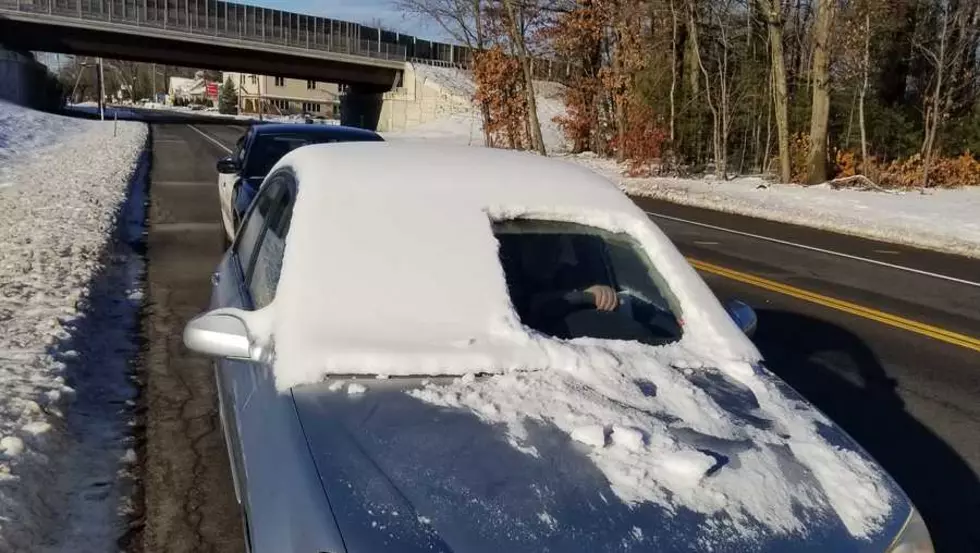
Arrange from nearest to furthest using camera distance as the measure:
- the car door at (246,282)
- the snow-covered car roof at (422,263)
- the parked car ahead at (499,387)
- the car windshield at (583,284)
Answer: the parked car ahead at (499,387) → the snow-covered car roof at (422,263) → the car door at (246,282) → the car windshield at (583,284)

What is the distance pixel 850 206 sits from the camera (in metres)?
20.5

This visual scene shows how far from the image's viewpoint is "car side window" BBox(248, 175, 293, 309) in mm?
3512

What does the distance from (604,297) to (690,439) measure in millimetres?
1287

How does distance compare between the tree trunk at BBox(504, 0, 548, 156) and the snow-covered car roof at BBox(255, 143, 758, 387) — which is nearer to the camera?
the snow-covered car roof at BBox(255, 143, 758, 387)

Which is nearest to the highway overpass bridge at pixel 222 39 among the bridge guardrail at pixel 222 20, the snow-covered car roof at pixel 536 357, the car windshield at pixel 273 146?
the bridge guardrail at pixel 222 20

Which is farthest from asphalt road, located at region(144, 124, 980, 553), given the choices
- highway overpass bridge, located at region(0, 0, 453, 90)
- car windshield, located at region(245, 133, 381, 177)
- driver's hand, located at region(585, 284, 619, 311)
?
highway overpass bridge, located at region(0, 0, 453, 90)

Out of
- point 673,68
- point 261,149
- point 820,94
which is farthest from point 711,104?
point 261,149

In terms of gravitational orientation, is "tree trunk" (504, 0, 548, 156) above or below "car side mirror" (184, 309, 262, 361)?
above

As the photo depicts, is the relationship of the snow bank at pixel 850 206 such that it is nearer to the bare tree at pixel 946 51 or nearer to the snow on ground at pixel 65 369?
the bare tree at pixel 946 51

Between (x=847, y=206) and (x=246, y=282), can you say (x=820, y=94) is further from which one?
(x=246, y=282)

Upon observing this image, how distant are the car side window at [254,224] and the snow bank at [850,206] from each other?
1272cm

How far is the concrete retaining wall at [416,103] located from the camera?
2477 inches

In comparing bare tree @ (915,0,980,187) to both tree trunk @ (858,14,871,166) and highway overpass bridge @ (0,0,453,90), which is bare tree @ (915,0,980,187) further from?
highway overpass bridge @ (0,0,453,90)

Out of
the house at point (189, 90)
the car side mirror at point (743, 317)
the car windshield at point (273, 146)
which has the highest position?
the house at point (189, 90)
